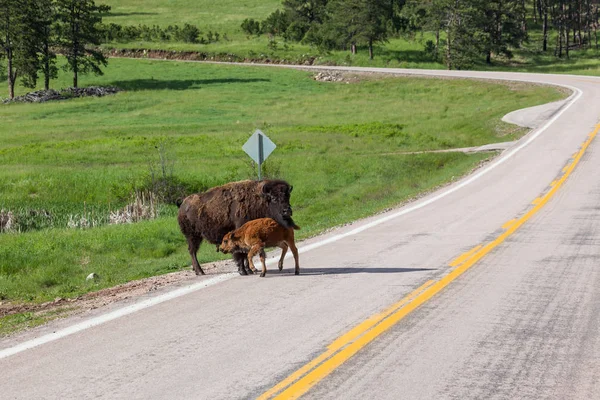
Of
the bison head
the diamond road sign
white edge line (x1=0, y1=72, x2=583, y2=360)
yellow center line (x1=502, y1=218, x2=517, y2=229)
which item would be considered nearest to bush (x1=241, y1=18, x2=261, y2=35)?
white edge line (x1=0, y1=72, x2=583, y2=360)

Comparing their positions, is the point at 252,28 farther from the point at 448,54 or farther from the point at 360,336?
the point at 360,336

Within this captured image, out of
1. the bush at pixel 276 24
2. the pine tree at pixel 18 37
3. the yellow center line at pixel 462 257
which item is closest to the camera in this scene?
the yellow center line at pixel 462 257

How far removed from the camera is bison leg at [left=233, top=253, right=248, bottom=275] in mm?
11523

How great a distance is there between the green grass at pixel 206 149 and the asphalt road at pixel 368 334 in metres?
4.85

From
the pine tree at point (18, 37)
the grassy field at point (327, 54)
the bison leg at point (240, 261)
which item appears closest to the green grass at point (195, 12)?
the grassy field at point (327, 54)

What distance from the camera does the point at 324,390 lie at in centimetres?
654

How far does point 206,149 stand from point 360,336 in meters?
31.5

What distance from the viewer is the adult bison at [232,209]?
455 inches

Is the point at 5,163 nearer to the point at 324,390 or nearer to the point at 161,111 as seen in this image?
the point at 161,111

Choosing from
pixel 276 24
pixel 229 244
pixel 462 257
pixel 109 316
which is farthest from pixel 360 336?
pixel 276 24

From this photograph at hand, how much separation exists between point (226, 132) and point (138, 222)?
72.4 feet

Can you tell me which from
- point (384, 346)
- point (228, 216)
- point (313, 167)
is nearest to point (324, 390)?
point (384, 346)

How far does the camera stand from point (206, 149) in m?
39.0

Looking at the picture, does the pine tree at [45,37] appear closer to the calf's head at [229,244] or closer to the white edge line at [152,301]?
the white edge line at [152,301]
